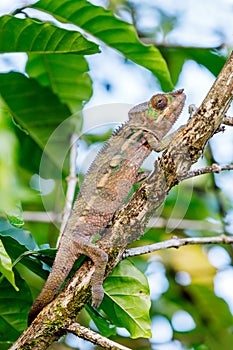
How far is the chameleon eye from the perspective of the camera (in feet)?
6.43

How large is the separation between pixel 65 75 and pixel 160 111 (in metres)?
0.69

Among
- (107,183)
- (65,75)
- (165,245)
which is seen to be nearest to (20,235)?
(107,183)

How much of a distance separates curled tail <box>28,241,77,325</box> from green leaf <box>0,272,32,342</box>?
18 cm

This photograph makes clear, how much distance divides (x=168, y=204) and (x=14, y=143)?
114cm

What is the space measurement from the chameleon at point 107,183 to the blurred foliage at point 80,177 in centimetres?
7

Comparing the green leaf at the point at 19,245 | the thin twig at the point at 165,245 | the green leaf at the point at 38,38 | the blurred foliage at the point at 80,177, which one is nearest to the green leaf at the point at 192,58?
the blurred foliage at the point at 80,177

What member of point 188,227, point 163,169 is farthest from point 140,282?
point 188,227

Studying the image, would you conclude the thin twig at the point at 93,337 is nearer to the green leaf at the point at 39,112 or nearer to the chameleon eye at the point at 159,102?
the chameleon eye at the point at 159,102

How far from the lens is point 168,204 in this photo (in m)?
2.54

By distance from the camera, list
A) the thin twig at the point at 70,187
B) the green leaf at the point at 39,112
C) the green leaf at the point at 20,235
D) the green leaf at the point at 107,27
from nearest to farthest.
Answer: the green leaf at the point at 20,235, the thin twig at the point at 70,187, the green leaf at the point at 107,27, the green leaf at the point at 39,112

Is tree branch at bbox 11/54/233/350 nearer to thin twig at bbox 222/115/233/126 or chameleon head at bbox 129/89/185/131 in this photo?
thin twig at bbox 222/115/233/126

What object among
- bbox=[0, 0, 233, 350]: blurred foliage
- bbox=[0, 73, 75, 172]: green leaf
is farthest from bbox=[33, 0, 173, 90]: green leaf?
bbox=[0, 73, 75, 172]: green leaf

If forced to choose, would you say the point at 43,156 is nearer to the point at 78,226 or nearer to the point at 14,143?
the point at 78,226

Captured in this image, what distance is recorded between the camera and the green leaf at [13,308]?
179 centimetres
